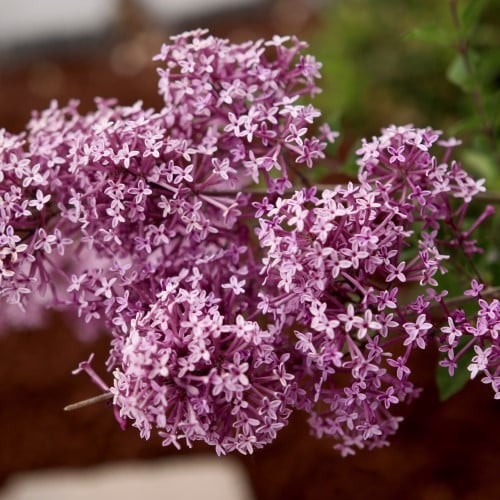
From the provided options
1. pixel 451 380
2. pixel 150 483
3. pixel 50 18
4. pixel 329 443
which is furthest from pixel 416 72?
pixel 50 18

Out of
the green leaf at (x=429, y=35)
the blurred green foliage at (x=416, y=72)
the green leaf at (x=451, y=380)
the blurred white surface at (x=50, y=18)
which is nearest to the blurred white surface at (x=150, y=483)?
the blurred green foliage at (x=416, y=72)

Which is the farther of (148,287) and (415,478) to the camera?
(415,478)

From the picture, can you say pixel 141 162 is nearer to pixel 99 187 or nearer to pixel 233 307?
pixel 99 187

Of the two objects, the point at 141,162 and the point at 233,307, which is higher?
the point at 141,162

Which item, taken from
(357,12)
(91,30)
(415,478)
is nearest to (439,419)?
(415,478)

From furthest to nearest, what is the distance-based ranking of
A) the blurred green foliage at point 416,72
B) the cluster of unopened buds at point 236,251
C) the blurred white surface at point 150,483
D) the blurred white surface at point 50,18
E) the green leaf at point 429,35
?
the blurred white surface at point 50,18, the blurred white surface at point 150,483, the blurred green foliage at point 416,72, the green leaf at point 429,35, the cluster of unopened buds at point 236,251

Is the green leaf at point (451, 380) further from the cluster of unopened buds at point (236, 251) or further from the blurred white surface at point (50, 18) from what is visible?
the blurred white surface at point (50, 18)

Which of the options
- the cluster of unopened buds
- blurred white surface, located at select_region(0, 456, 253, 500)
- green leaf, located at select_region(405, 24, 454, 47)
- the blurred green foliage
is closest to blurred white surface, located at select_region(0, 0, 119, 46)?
the blurred green foliage
